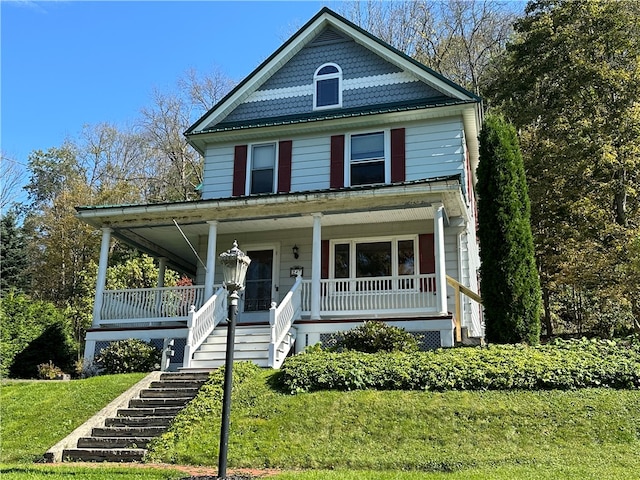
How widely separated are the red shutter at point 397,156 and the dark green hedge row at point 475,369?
6.12 metres

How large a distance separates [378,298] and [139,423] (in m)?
6.09

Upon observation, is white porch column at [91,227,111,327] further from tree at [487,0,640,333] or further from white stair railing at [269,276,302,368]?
tree at [487,0,640,333]

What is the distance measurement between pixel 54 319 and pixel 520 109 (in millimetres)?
18653

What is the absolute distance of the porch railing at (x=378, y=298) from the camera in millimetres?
12688

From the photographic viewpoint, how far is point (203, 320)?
40.0 ft

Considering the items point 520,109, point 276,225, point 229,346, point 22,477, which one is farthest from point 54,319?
point 520,109

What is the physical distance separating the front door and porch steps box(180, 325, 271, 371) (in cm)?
291

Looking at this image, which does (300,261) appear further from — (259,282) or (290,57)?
(290,57)

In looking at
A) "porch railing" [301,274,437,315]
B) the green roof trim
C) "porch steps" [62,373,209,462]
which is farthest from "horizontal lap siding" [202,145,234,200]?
"porch steps" [62,373,209,462]

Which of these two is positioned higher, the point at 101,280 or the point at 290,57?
the point at 290,57

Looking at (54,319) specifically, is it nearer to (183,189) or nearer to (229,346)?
(229,346)

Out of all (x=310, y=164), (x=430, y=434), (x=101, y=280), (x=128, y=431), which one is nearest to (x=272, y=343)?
(x=128, y=431)

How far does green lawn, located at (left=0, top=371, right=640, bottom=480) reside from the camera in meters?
6.71

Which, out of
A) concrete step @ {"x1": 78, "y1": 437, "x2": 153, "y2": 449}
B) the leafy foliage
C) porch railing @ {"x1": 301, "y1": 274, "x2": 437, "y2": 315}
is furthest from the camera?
the leafy foliage
